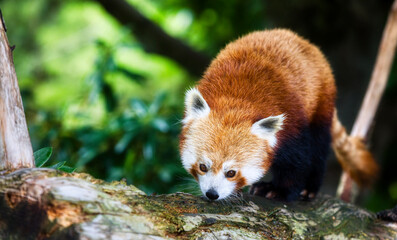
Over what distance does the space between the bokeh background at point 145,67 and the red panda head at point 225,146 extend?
509mm

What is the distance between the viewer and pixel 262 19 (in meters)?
5.80

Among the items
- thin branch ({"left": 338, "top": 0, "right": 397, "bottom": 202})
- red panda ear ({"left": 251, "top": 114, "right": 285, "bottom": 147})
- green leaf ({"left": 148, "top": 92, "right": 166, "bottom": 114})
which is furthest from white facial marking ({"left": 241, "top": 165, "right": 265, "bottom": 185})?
green leaf ({"left": 148, "top": 92, "right": 166, "bottom": 114})

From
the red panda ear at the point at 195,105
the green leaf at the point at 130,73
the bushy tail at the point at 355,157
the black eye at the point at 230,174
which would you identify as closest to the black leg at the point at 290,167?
the black eye at the point at 230,174

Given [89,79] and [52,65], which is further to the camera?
[52,65]

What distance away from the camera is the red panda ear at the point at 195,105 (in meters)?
2.76

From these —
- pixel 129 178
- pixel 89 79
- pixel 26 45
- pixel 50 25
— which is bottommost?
pixel 129 178

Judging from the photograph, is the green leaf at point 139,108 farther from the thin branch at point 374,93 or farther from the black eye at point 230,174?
the thin branch at point 374,93

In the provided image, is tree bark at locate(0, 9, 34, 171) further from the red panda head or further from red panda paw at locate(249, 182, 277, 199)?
red panda paw at locate(249, 182, 277, 199)

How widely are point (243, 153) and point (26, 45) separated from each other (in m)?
4.84

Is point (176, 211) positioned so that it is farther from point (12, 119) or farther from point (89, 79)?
point (89, 79)

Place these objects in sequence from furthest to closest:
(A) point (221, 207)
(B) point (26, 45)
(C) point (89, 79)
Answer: (B) point (26, 45) < (C) point (89, 79) < (A) point (221, 207)

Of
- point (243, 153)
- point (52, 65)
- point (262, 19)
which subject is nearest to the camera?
point (243, 153)

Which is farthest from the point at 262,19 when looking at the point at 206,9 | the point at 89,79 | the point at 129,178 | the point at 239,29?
the point at 129,178

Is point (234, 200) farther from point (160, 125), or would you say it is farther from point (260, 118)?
point (160, 125)
